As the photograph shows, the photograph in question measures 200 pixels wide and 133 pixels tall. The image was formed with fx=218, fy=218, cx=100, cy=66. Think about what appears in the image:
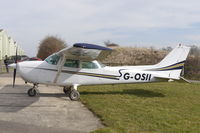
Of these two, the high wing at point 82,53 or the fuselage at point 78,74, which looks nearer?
the high wing at point 82,53

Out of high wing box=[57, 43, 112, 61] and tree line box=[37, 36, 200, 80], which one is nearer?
high wing box=[57, 43, 112, 61]

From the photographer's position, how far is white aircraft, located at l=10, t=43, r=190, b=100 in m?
8.75

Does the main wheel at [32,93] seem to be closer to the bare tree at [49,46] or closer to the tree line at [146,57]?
the tree line at [146,57]

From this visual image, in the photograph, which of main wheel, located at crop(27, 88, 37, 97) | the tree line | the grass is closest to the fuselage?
main wheel, located at crop(27, 88, 37, 97)

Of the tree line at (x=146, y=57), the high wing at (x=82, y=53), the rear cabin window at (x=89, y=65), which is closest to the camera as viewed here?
the high wing at (x=82, y=53)

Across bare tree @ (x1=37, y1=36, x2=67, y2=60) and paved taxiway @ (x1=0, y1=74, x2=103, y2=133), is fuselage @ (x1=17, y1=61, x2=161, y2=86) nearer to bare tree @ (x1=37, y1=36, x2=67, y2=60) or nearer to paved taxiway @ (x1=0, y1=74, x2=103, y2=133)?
paved taxiway @ (x1=0, y1=74, x2=103, y2=133)

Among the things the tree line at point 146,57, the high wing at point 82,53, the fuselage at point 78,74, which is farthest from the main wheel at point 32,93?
the tree line at point 146,57

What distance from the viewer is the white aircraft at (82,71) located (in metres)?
8.75

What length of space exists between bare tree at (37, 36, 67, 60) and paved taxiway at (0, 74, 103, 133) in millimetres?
31411

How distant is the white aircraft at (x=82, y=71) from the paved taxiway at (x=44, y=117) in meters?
1.08

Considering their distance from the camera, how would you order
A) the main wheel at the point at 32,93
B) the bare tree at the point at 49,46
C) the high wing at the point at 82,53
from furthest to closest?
the bare tree at the point at 49,46 < the main wheel at the point at 32,93 < the high wing at the point at 82,53

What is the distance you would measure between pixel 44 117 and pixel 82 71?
3.58m

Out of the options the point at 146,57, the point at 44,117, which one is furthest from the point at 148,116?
the point at 146,57

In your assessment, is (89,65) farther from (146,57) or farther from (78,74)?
(146,57)
